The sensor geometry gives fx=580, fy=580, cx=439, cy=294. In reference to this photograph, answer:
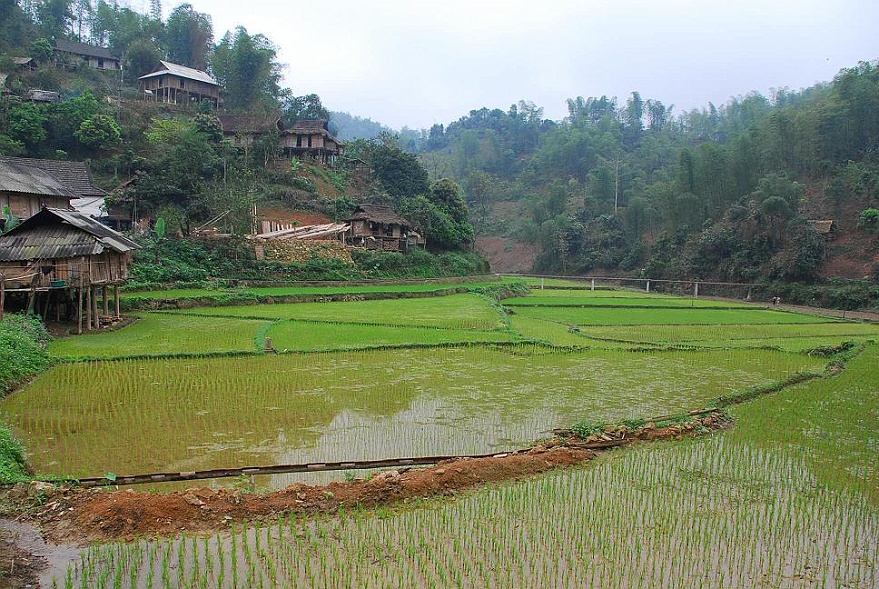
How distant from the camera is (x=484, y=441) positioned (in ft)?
31.5

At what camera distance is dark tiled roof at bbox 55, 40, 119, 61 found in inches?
1874

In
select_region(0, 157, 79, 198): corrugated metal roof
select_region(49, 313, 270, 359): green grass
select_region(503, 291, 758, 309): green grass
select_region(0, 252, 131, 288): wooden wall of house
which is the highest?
select_region(0, 157, 79, 198): corrugated metal roof

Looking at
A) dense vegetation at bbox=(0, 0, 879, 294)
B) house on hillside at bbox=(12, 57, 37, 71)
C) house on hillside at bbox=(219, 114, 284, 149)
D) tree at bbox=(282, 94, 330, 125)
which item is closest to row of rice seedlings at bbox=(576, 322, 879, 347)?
dense vegetation at bbox=(0, 0, 879, 294)

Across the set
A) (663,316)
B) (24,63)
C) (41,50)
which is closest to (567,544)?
(663,316)

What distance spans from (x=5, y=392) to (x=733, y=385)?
15648 millimetres

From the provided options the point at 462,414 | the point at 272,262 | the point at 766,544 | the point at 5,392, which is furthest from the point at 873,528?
the point at 272,262

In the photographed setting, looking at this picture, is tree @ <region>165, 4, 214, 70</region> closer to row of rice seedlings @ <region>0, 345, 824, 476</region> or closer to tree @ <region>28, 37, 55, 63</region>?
tree @ <region>28, 37, 55, 63</region>

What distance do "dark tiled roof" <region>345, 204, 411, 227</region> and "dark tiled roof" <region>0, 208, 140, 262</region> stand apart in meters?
19.1

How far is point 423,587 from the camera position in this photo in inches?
220

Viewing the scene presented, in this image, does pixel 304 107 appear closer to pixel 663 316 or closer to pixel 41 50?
pixel 41 50

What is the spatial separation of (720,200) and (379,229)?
27.0m

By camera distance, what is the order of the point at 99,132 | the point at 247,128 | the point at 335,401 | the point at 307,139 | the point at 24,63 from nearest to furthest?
the point at 335,401
the point at 99,132
the point at 24,63
the point at 247,128
the point at 307,139

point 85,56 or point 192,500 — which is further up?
point 85,56

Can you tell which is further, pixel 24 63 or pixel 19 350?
pixel 24 63
